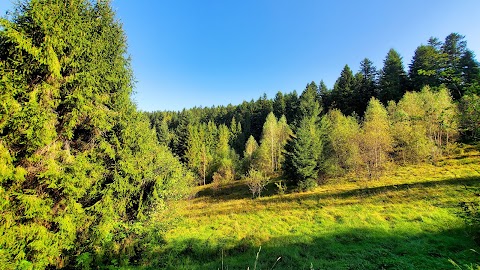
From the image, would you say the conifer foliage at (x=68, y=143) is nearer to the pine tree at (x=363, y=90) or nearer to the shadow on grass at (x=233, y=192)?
the shadow on grass at (x=233, y=192)

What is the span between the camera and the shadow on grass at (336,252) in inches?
365

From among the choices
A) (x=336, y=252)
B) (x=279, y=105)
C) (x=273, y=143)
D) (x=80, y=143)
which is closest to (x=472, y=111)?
(x=336, y=252)

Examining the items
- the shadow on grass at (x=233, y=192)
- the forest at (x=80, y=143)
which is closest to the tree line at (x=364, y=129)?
the shadow on grass at (x=233, y=192)

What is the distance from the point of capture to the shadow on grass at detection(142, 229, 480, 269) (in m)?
9.28

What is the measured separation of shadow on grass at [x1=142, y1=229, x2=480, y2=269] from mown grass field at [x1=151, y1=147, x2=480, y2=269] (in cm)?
3

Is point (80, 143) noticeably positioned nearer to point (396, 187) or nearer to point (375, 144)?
point (396, 187)

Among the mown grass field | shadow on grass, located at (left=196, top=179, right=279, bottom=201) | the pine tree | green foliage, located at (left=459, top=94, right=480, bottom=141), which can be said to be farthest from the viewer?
the pine tree

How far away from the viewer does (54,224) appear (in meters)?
7.23

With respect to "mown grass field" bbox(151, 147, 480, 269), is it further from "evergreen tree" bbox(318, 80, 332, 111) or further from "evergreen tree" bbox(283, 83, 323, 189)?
"evergreen tree" bbox(318, 80, 332, 111)

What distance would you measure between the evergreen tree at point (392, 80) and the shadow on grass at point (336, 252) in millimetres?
45848

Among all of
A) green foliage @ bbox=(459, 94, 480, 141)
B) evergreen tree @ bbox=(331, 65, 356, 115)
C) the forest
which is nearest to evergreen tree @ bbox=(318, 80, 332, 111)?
evergreen tree @ bbox=(331, 65, 356, 115)

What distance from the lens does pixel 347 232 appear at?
1346 cm

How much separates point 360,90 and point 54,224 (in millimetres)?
63666

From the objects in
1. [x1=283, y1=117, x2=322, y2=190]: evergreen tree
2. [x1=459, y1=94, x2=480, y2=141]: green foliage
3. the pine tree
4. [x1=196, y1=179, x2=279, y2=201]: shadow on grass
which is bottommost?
[x1=196, y1=179, x2=279, y2=201]: shadow on grass
